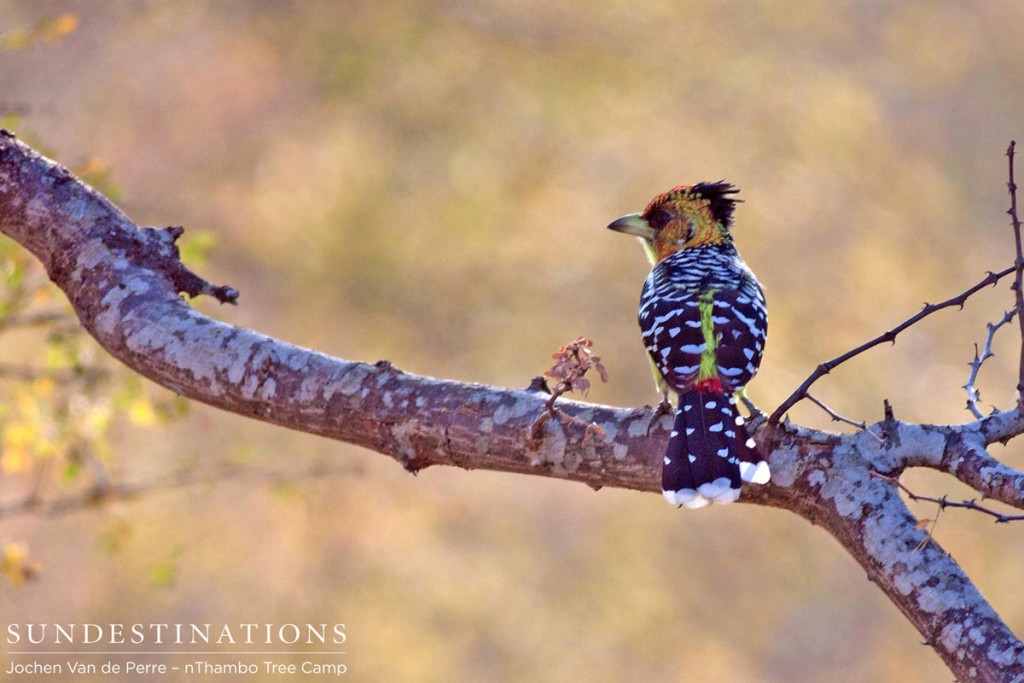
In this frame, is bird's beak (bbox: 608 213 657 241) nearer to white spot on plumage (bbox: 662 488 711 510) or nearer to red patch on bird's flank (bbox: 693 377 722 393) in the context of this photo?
red patch on bird's flank (bbox: 693 377 722 393)

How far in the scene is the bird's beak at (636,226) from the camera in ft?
20.4

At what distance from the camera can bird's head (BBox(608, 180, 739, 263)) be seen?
6.07m

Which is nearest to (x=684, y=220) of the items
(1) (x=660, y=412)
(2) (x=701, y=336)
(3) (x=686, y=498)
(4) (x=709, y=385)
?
(2) (x=701, y=336)

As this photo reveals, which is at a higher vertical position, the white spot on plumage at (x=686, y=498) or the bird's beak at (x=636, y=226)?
the bird's beak at (x=636, y=226)

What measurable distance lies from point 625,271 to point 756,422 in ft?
29.9

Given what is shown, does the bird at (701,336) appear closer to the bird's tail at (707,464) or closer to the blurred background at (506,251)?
the bird's tail at (707,464)

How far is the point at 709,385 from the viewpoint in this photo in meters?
4.23

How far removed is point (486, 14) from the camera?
14984mm

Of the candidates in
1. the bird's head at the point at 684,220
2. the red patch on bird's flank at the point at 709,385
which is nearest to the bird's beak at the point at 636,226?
the bird's head at the point at 684,220

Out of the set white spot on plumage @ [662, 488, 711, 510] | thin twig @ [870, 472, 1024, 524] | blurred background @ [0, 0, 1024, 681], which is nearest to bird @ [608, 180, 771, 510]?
white spot on plumage @ [662, 488, 711, 510]

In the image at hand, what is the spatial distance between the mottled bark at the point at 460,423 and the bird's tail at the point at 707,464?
52mm

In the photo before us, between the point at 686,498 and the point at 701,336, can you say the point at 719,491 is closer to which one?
the point at 686,498

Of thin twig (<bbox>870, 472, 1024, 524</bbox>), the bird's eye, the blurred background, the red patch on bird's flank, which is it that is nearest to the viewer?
thin twig (<bbox>870, 472, 1024, 524</bbox>)

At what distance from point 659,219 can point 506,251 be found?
275 inches
